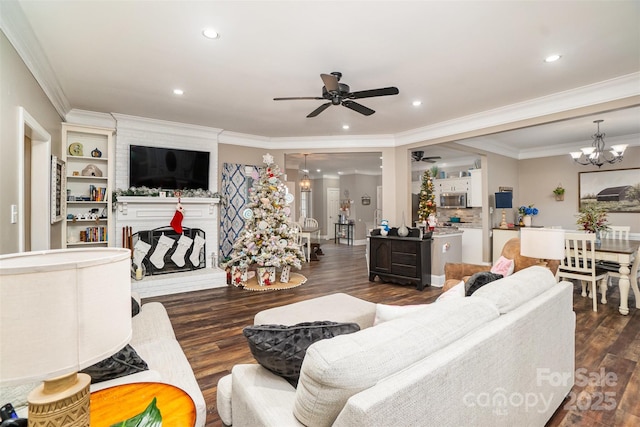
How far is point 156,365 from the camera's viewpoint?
1720 mm

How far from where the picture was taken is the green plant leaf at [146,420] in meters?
0.96

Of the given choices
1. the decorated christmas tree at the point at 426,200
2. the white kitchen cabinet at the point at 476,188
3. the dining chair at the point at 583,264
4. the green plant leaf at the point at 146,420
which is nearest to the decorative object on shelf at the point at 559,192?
the white kitchen cabinet at the point at 476,188

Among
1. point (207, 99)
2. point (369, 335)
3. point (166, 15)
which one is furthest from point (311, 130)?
point (369, 335)

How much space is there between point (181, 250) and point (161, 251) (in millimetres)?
313

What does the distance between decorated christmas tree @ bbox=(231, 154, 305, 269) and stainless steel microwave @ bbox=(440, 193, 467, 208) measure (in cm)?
436

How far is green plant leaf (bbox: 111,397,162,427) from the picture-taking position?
96 centimetres

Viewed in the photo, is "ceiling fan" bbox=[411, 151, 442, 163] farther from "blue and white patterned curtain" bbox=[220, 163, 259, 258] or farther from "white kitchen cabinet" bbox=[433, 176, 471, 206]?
"blue and white patterned curtain" bbox=[220, 163, 259, 258]

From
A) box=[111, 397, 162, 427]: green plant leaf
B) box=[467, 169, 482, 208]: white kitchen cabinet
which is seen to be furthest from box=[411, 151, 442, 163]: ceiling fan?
box=[111, 397, 162, 427]: green plant leaf

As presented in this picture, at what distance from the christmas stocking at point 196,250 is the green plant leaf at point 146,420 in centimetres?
468

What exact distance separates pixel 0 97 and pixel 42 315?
2.42 meters

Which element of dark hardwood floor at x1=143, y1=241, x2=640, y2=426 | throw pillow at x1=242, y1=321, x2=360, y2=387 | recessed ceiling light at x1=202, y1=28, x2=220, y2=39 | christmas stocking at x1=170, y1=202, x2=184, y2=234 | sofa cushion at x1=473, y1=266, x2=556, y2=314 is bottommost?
dark hardwood floor at x1=143, y1=241, x2=640, y2=426

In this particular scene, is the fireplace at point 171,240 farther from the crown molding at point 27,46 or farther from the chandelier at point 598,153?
the chandelier at point 598,153

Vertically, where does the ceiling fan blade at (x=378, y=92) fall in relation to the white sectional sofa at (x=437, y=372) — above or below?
above

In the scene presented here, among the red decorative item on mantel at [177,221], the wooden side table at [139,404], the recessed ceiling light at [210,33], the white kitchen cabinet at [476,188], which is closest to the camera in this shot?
the wooden side table at [139,404]
